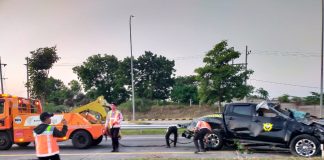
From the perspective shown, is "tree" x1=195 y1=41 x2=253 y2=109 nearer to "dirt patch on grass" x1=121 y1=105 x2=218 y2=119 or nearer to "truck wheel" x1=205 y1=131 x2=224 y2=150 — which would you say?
"dirt patch on grass" x1=121 y1=105 x2=218 y2=119

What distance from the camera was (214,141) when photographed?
46.0 ft

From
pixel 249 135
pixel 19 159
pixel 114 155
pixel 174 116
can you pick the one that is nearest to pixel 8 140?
pixel 19 159

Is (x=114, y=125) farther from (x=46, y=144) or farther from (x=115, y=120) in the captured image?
(x=46, y=144)


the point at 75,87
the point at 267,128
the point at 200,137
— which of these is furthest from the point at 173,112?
the point at 267,128

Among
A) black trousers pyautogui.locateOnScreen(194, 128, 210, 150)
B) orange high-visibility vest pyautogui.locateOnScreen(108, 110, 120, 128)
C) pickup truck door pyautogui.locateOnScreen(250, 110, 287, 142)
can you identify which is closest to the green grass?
orange high-visibility vest pyautogui.locateOnScreen(108, 110, 120, 128)

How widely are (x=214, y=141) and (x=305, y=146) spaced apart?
286cm

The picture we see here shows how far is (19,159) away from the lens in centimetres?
1308

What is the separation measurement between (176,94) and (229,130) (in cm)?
4700

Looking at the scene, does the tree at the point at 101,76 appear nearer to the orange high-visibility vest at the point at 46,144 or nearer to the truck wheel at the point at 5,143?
the truck wheel at the point at 5,143

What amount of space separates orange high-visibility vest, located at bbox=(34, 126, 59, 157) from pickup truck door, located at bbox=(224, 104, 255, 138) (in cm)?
711

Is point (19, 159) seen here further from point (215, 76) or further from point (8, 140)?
point (215, 76)

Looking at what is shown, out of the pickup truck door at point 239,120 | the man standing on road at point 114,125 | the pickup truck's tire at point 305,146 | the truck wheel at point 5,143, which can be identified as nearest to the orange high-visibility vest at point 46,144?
the man standing on road at point 114,125

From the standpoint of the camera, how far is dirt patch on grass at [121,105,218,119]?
4831 centimetres

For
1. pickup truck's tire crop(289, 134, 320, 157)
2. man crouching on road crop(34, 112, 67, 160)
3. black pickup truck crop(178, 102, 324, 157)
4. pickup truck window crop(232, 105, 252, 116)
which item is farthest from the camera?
pickup truck window crop(232, 105, 252, 116)
